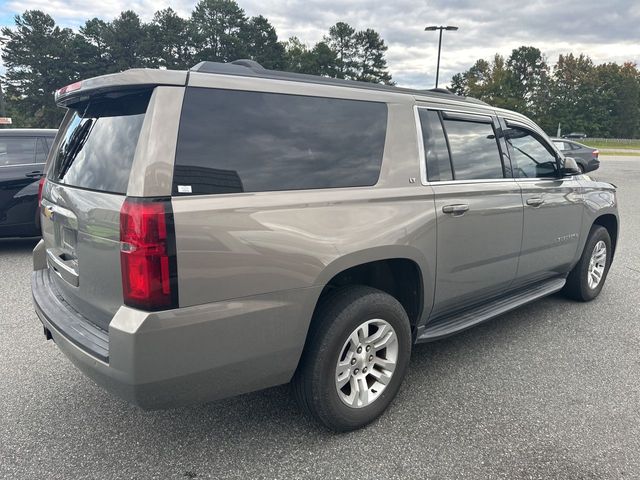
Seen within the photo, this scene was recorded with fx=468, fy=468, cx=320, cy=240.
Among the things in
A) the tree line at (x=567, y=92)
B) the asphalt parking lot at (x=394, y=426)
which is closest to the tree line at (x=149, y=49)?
the tree line at (x=567, y=92)

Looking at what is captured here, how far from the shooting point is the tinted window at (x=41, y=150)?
21.8 ft

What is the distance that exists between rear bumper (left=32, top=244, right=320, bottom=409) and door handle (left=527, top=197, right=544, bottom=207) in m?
2.21

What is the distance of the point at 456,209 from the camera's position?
3.00 m

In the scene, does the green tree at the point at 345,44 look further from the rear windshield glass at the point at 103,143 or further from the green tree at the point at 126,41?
the rear windshield glass at the point at 103,143

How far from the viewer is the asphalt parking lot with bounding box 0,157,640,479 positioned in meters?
2.34

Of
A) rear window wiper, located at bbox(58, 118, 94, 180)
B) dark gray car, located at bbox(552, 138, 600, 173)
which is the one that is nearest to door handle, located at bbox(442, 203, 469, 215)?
rear window wiper, located at bbox(58, 118, 94, 180)

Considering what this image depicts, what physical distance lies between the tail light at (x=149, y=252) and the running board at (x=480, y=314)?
1.75m

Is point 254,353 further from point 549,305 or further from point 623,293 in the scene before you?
point 623,293

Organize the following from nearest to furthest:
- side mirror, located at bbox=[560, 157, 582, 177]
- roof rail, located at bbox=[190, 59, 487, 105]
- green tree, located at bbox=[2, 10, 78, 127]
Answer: roof rail, located at bbox=[190, 59, 487, 105]
side mirror, located at bbox=[560, 157, 582, 177]
green tree, located at bbox=[2, 10, 78, 127]

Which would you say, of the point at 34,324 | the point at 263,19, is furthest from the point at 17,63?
the point at 34,324

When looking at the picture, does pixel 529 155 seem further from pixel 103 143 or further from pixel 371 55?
pixel 371 55

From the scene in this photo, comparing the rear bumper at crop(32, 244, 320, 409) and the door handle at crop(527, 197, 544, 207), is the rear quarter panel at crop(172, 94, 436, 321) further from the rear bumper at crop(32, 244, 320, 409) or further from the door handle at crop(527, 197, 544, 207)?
the door handle at crop(527, 197, 544, 207)

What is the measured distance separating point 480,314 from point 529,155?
1.47 m

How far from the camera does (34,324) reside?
4.08 meters
